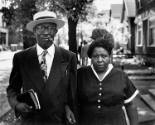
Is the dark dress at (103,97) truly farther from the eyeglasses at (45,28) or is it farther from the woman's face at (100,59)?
the eyeglasses at (45,28)

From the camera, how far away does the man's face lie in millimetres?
2954

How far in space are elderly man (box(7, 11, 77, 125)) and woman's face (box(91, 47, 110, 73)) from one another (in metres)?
0.21

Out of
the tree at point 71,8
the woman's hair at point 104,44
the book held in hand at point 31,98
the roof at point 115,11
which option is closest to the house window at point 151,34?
the tree at point 71,8

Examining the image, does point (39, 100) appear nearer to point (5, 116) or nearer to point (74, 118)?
point (74, 118)

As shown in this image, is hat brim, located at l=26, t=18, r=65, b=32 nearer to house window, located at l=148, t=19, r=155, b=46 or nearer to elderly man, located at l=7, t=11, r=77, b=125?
elderly man, located at l=7, t=11, r=77, b=125

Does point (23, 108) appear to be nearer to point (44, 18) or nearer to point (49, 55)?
point (49, 55)

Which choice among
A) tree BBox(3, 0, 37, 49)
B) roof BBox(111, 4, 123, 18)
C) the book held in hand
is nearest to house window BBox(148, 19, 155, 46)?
tree BBox(3, 0, 37, 49)

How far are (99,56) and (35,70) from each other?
59 cm

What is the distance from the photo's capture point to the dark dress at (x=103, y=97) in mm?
3094

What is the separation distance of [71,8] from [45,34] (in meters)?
12.6

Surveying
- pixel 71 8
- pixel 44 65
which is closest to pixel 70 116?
pixel 44 65

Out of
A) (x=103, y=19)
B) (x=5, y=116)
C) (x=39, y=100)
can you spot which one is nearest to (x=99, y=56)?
(x=39, y=100)

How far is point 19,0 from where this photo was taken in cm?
1368

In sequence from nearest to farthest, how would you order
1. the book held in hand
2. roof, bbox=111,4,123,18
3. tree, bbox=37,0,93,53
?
the book held in hand, tree, bbox=37,0,93,53, roof, bbox=111,4,123,18
